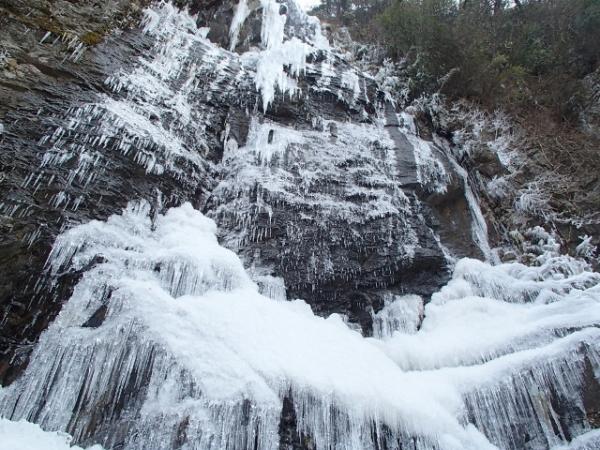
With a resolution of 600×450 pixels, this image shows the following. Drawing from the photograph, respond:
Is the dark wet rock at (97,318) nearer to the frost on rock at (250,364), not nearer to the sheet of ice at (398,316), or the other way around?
the frost on rock at (250,364)

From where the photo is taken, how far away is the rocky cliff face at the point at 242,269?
4.23m

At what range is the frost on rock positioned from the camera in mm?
4055

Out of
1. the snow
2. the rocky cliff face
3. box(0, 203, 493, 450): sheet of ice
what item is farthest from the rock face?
the snow

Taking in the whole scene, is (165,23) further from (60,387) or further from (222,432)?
(222,432)

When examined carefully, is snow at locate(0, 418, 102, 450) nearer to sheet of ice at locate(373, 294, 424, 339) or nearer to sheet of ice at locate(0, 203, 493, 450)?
sheet of ice at locate(0, 203, 493, 450)

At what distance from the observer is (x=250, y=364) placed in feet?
14.4

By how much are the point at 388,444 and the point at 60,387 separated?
10.5ft

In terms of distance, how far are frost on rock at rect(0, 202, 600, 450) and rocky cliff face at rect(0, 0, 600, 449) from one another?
0.8 inches

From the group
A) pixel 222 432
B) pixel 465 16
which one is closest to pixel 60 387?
pixel 222 432

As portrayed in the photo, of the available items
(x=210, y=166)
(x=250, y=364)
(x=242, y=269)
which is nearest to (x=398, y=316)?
(x=242, y=269)

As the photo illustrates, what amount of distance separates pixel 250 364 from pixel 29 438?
1998 millimetres

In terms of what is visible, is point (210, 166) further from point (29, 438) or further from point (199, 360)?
point (29, 438)

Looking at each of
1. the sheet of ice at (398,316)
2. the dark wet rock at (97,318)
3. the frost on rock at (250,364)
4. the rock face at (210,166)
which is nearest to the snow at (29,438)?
the frost on rock at (250,364)

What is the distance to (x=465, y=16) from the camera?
11211mm
